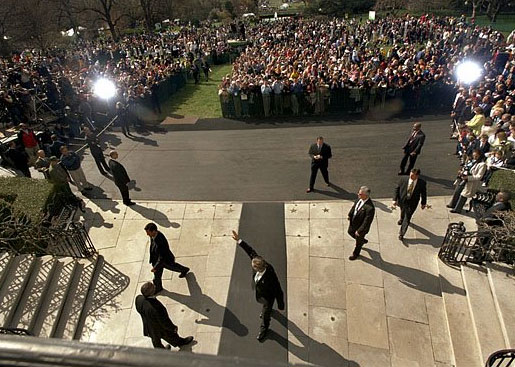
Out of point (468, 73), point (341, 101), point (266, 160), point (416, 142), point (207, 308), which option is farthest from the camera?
point (341, 101)

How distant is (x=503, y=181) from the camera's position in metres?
8.32

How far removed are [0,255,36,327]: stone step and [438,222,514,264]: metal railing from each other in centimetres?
896

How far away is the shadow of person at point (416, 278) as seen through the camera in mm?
6830

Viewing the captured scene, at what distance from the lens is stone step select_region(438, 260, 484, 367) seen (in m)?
5.66

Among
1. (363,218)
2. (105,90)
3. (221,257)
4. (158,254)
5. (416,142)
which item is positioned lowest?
(221,257)

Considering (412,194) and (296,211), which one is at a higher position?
(412,194)

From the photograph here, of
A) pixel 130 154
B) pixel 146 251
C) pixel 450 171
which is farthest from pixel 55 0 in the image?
pixel 450 171

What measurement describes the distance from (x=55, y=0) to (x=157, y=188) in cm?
3736

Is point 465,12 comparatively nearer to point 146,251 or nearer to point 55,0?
point 55,0

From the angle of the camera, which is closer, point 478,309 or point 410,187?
point 478,309

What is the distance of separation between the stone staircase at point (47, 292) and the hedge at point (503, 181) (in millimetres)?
9882

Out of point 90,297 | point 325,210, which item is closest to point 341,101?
point 325,210

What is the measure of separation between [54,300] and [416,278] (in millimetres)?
7673

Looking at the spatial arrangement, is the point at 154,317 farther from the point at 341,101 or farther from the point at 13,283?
the point at 341,101
